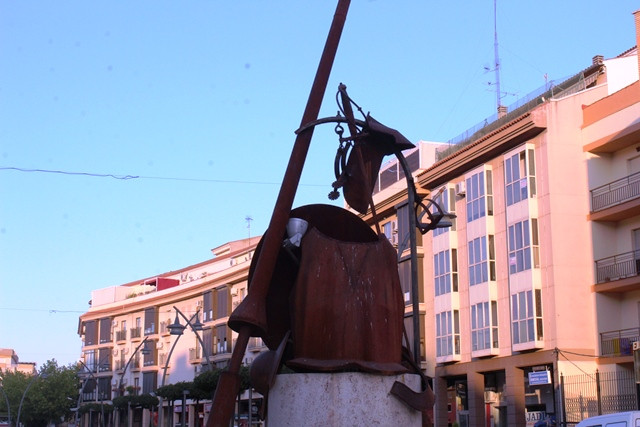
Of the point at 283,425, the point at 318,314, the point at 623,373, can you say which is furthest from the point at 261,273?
the point at 623,373

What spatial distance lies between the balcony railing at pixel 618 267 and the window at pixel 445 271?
7.88m

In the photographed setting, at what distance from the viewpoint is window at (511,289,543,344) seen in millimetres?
37719

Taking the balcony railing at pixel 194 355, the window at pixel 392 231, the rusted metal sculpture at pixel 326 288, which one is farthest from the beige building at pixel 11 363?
the rusted metal sculpture at pixel 326 288

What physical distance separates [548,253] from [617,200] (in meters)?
3.35

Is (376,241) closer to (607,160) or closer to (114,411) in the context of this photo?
(607,160)

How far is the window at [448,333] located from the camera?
143 feet

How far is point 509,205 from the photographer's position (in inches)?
1582

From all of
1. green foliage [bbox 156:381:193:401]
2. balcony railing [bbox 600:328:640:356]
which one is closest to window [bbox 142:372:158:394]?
green foliage [bbox 156:381:193:401]

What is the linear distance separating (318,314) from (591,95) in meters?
30.2

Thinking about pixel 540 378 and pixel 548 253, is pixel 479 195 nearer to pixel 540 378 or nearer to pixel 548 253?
pixel 548 253

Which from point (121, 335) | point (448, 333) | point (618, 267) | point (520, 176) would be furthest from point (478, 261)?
point (121, 335)

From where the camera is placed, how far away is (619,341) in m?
36.1

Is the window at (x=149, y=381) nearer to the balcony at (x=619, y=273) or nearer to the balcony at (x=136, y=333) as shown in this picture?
the balcony at (x=136, y=333)

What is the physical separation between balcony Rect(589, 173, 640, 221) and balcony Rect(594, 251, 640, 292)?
1581 mm
